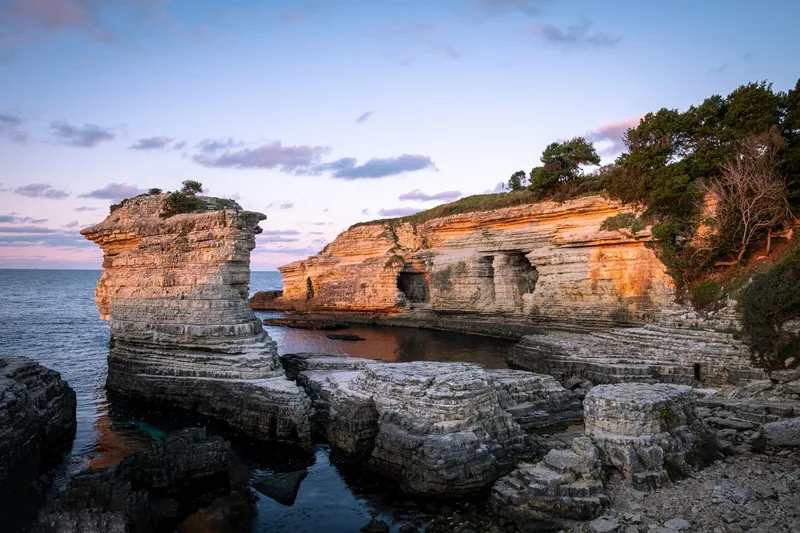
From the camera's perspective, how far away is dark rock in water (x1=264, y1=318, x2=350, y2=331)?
1634 inches

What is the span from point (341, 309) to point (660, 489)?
37.8 m

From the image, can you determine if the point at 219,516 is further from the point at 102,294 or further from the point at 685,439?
the point at 102,294

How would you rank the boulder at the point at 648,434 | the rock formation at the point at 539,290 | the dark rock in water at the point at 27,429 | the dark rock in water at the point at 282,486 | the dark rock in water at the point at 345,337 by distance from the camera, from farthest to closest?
the dark rock in water at the point at 345,337
the rock formation at the point at 539,290
the dark rock in water at the point at 282,486
the boulder at the point at 648,434
the dark rock in water at the point at 27,429

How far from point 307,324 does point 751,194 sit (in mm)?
30939

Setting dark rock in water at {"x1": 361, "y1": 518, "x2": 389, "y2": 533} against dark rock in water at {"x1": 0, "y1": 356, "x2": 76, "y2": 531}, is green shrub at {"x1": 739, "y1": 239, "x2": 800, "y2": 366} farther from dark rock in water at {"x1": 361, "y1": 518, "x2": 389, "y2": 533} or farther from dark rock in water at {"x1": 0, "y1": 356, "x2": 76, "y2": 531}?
dark rock in water at {"x1": 0, "y1": 356, "x2": 76, "y2": 531}

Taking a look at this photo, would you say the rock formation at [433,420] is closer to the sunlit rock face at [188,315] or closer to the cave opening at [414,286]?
the sunlit rock face at [188,315]

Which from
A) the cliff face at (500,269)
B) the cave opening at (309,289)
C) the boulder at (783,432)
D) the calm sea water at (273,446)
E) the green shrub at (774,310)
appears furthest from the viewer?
the cave opening at (309,289)

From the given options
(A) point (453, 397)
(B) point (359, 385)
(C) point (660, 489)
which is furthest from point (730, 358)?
(B) point (359, 385)

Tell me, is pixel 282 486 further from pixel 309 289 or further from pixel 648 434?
pixel 309 289

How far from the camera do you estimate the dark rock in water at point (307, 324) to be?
41500mm

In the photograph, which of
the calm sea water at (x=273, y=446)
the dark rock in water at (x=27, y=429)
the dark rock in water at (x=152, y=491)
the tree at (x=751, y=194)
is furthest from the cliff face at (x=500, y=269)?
the dark rock in water at (x=27, y=429)

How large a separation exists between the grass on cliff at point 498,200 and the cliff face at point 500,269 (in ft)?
4.57

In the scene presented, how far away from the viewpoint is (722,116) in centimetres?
2652

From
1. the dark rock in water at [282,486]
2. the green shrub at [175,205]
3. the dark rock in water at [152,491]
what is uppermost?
the green shrub at [175,205]
